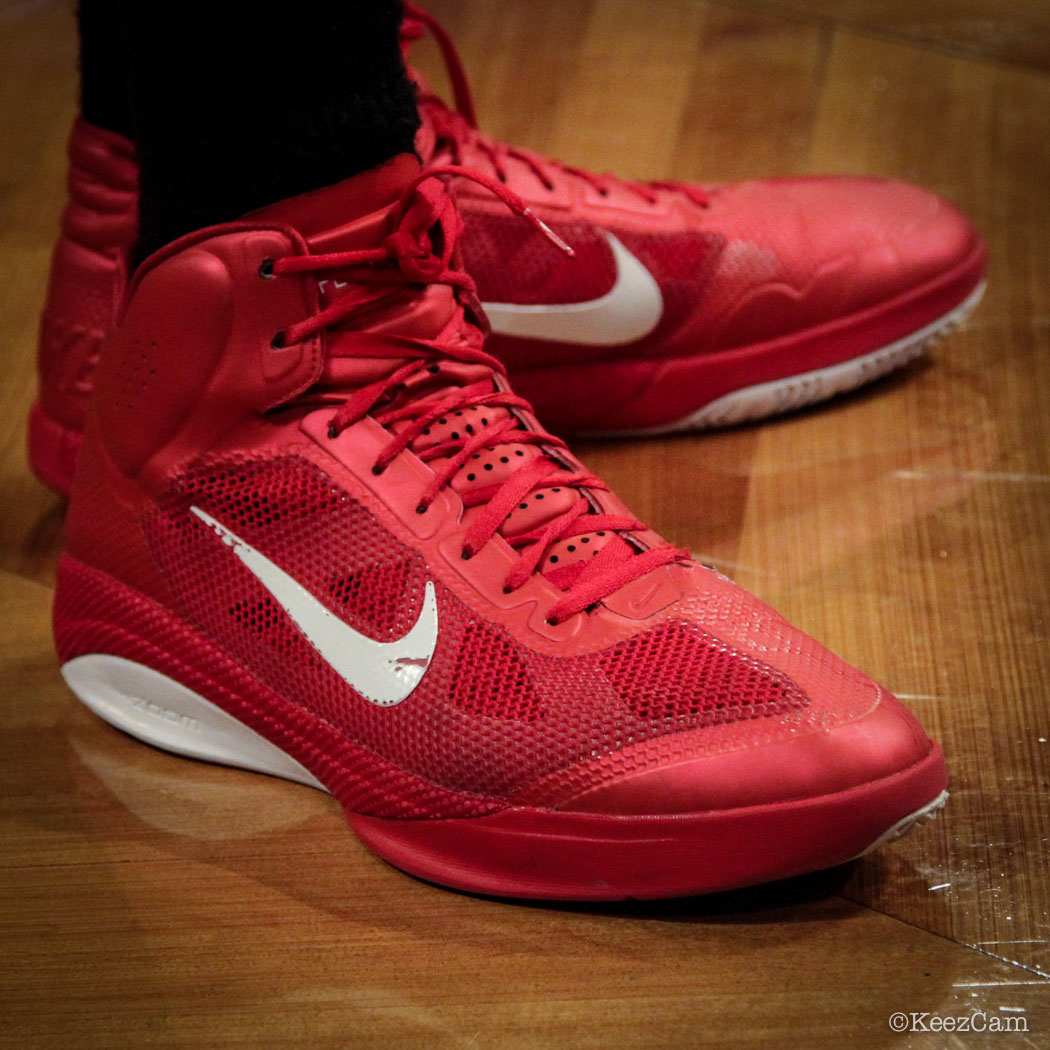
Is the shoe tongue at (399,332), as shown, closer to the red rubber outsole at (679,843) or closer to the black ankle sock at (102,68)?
the red rubber outsole at (679,843)

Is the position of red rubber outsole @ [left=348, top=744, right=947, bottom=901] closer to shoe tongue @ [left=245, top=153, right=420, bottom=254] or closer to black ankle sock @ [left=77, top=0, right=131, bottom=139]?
shoe tongue @ [left=245, top=153, right=420, bottom=254]

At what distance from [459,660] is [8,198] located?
973 millimetres

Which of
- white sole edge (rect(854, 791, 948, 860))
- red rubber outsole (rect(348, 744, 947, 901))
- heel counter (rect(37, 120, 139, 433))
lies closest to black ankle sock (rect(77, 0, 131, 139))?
heel counter (rect(37, 120, 139, 433))

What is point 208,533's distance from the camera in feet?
2.17

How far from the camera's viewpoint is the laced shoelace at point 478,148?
0.89 m

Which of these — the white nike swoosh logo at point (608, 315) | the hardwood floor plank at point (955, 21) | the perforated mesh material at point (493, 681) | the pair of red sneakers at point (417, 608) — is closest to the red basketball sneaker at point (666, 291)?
the white nike swoosh logo at point (608, 315)

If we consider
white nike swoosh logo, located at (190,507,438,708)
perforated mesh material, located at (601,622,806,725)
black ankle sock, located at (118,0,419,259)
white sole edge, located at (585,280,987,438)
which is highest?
black ankle sock, located at (118,0,419,259)

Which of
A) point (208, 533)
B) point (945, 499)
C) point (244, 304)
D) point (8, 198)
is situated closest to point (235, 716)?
point (208, 533)

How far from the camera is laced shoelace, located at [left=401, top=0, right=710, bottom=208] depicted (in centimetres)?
89

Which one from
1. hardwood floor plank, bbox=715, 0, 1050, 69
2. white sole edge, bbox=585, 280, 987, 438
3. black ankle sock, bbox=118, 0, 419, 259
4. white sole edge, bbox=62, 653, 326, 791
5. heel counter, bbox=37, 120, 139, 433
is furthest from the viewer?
hardwood floor plank, bbox=715, 0, 1050, 69

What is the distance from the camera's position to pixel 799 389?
3.20 feet

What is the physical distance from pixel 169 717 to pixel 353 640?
154 millimetres

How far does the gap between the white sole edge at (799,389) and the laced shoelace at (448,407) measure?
317 millimetres

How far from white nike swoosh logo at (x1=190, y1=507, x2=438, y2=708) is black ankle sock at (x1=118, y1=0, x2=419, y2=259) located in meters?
0.18
